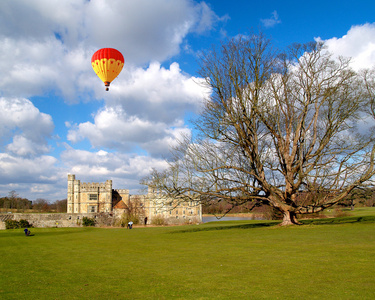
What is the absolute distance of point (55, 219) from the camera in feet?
162

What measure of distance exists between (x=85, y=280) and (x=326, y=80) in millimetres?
20976

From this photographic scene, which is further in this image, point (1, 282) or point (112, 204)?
point (112, 204)

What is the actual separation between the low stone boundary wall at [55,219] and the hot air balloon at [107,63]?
89.5ft

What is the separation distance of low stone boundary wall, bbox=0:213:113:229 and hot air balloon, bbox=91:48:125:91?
2729 cm

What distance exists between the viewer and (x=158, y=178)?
2281 centimetres

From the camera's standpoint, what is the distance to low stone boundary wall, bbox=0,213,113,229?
4638 centimetres

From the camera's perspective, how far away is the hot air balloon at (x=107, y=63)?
30.4 metres

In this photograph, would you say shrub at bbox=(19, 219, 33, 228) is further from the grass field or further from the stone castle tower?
the grass field

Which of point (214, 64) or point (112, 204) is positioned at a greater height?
point (214, 64)

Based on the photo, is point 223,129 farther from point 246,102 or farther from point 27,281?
point 27,281

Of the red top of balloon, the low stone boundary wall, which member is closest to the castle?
the low stone boundary wall

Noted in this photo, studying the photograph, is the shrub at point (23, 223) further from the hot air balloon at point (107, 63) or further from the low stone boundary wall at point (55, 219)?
the hot air balloon at point (107, 63)

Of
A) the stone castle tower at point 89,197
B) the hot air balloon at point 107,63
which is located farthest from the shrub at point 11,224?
the hot air balloon at point 107,63

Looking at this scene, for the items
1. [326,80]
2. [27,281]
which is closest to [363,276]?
[27,281]
